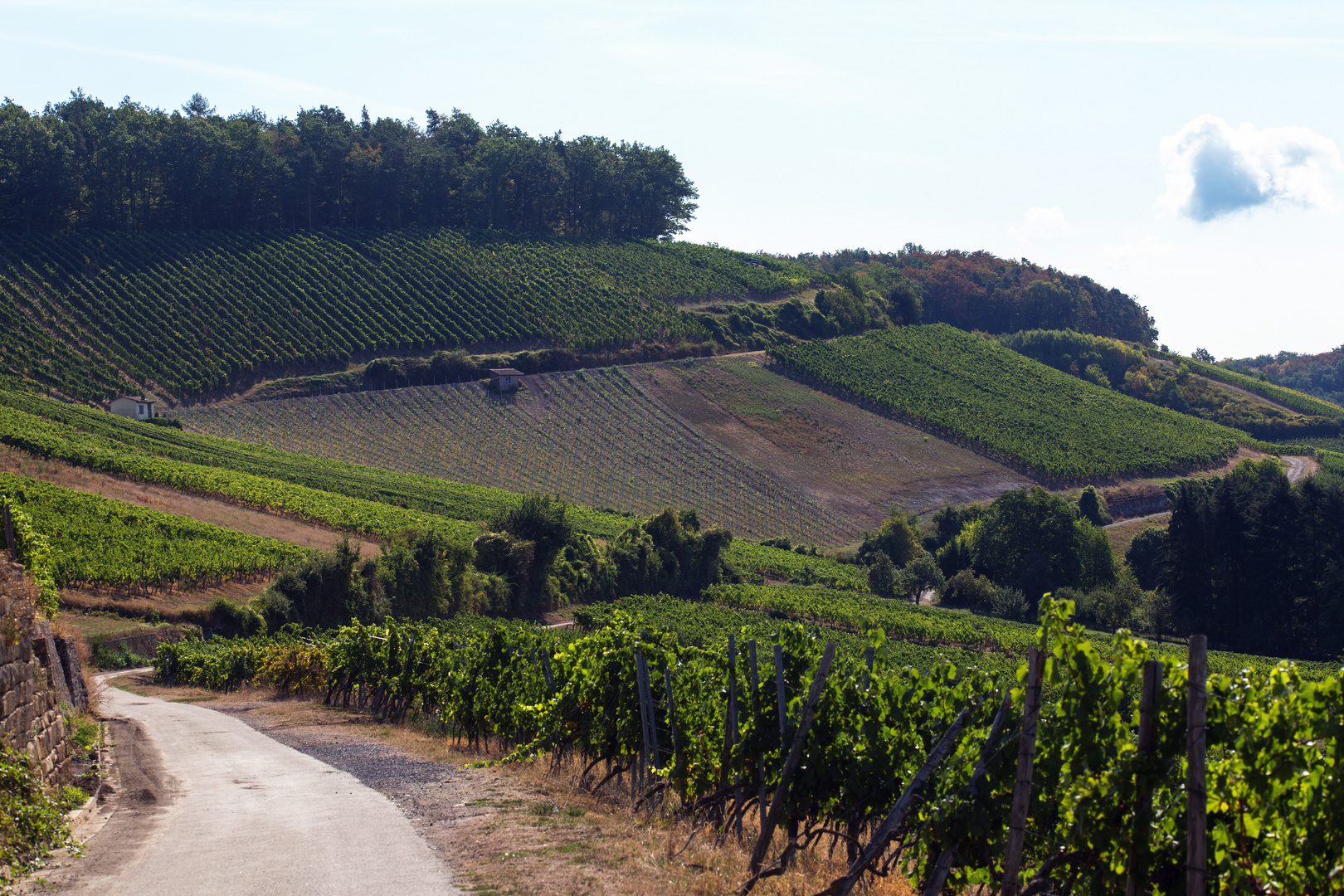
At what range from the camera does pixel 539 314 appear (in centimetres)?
10094

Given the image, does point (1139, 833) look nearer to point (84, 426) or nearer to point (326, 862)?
point (326, 862)

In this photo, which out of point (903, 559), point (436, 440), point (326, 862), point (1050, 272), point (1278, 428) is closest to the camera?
point (326, 862)

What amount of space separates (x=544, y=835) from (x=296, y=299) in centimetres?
8992

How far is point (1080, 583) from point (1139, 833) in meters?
59.9

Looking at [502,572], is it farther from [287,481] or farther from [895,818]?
[895,818]

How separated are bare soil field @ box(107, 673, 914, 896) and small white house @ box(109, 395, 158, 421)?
5908cm

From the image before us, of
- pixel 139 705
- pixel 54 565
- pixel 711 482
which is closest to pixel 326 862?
pixel 139 705

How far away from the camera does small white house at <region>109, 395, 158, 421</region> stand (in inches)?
2734

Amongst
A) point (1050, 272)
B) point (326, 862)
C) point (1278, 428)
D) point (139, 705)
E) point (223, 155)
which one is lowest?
point (139, 705)

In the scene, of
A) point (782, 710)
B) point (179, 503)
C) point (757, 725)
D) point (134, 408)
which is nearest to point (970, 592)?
point (179, 503)

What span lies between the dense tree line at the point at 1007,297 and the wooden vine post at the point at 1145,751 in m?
145

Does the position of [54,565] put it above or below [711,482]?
below

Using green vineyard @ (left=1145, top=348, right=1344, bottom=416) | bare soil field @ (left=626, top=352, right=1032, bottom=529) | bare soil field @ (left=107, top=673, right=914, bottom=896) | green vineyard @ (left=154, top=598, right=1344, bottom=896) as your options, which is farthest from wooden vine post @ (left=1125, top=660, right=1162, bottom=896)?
green vineyard @ (left=1145, top=348, right=1344, bottom=416)

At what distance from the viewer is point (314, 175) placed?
362 feet
